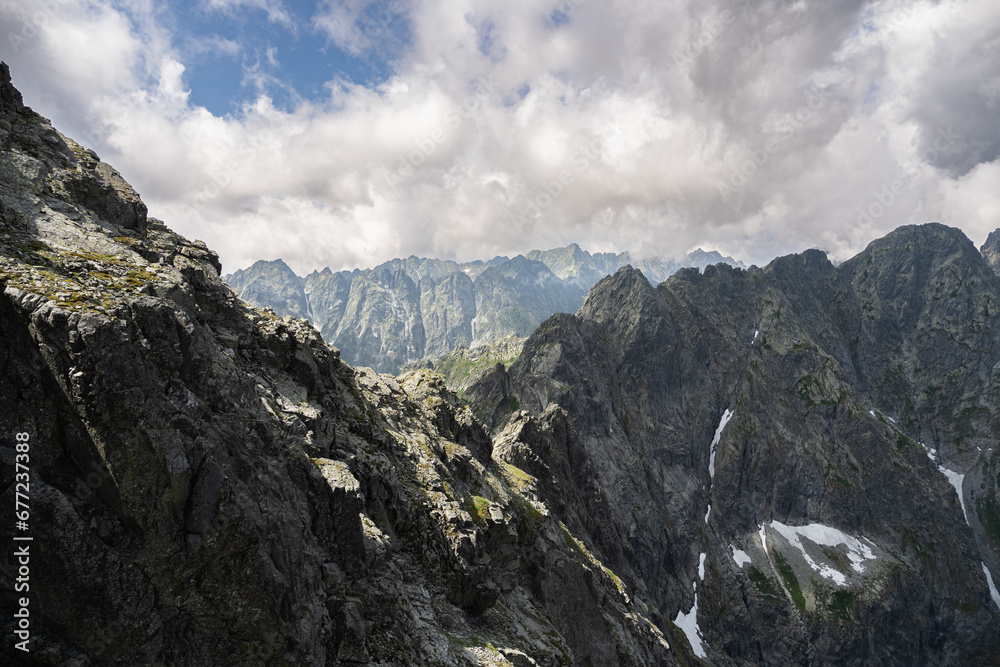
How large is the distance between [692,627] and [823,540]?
8271 centimetres

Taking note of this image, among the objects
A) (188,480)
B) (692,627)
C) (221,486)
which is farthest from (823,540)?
(188,480)

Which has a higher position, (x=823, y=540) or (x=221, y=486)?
(x=221, y=486)

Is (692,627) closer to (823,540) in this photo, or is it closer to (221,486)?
(823,540)

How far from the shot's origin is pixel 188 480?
56.1ft

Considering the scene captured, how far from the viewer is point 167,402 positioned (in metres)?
17.5

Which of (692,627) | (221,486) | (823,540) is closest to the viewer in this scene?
(221,486)

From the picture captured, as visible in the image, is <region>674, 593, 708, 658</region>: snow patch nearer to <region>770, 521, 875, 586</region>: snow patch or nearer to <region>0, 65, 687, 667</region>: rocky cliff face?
<region>770, 521, 875, 586</region>: snow patch

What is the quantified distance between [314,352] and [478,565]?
68.1 ft

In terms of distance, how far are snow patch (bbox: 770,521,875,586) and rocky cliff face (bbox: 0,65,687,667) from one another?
665 feet

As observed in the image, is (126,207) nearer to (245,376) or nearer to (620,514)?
(245,376)

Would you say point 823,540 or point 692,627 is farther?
point 823,540

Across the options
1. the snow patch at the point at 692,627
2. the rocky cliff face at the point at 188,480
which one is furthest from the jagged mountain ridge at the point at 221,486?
the snow patch at the point at 692,627

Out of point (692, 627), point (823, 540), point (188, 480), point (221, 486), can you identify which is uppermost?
point (188, 480)

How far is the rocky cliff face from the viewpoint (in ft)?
47.8
